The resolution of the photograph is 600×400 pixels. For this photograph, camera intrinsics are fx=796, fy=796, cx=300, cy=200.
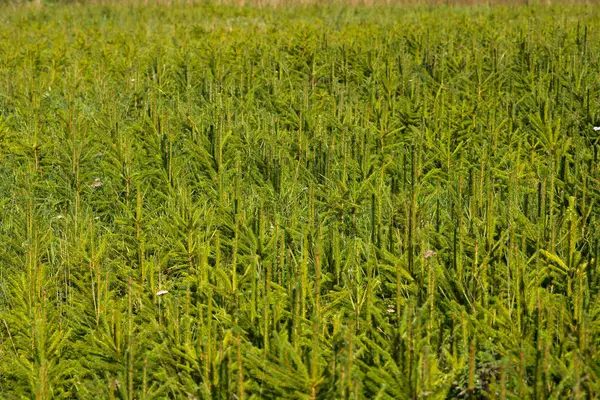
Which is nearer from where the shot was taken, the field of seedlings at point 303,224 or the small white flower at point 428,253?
the field of seedlings at point 303,224

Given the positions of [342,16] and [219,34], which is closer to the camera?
[219,34]

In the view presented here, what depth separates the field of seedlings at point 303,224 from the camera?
2660 millimetres

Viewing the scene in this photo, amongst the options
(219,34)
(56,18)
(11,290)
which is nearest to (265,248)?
(11,290)

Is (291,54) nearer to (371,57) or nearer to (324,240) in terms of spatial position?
(371,57)

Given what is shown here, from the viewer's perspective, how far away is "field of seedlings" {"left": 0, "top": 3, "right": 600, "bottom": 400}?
2.66 meters

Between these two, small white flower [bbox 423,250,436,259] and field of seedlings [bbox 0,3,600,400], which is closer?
field of seedlings [bbox 0,3,600,400]

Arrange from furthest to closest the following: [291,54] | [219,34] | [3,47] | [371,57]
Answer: [219,34], [3,47], [291,54], [371,57]

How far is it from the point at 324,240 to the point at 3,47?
5.94 meters

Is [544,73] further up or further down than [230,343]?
further up

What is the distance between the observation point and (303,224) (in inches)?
150

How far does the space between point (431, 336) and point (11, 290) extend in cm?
173

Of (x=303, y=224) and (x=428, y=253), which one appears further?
(x=303, y=224)

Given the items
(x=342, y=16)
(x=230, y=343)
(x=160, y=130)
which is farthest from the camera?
(x=342, y=16)

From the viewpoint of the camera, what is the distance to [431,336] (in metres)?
2.85
